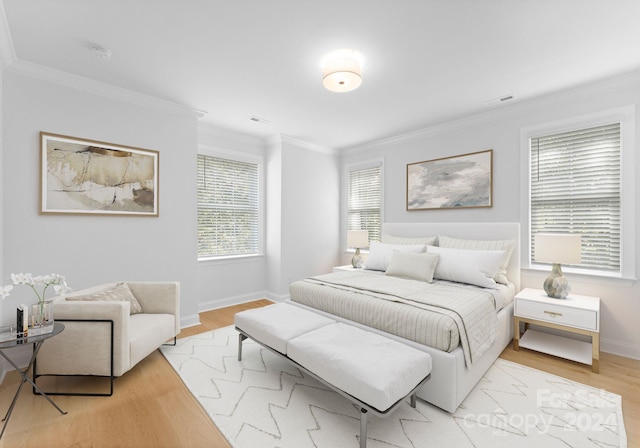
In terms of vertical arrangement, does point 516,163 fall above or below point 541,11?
below

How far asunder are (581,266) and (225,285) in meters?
4.48

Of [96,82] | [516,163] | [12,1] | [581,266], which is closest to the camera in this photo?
[12,1]

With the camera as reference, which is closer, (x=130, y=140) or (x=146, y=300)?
(x=146, y=300)

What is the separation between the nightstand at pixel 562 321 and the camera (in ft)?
8.50

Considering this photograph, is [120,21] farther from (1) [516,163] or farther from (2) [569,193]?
(2) [569,193]

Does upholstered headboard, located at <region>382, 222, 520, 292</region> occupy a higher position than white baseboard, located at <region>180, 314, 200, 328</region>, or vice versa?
upholstered headboard, located at <region>382, 222, 520, 292</region>

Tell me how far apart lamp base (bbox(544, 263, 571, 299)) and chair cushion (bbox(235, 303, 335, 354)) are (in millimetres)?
2206

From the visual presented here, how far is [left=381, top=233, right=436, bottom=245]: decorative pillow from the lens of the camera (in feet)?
13.1

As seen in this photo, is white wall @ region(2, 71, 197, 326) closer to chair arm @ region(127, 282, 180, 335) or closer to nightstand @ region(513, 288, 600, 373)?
chair arm @ region(127, 282, 180, 335)

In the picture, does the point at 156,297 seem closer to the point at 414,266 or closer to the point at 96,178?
the point at 96,178

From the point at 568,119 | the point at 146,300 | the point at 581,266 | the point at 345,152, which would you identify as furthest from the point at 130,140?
the point at 581,266

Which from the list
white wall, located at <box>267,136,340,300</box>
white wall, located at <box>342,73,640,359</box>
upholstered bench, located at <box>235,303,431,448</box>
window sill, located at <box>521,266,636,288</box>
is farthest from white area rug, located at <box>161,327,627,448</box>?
white wall, located at <box>267,136,340,300</box>

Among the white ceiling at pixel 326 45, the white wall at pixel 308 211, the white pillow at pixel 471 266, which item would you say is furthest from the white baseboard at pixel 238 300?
the white ceiling at pixel 326 45

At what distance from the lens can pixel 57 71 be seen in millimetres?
2719
